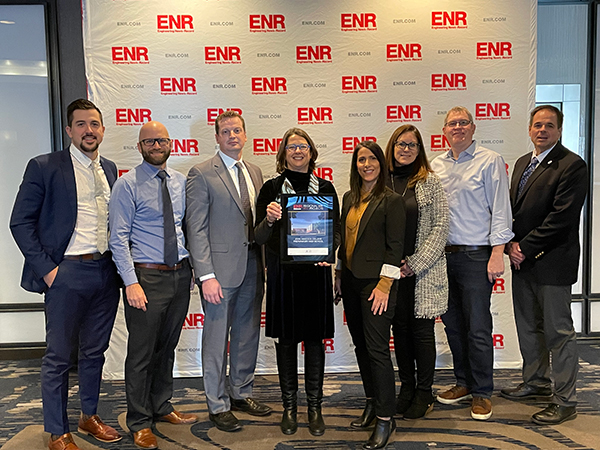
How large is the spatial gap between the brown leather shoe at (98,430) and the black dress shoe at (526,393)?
2.64 meters

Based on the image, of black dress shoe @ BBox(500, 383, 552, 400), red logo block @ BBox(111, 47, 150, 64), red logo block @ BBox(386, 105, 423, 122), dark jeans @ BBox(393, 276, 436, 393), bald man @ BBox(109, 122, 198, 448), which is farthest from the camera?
red logo block @ BBox(386, 105, 423, 122)

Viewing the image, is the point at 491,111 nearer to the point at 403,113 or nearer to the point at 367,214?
the point at 403,113

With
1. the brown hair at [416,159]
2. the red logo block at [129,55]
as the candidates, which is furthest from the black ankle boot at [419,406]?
the red logo block at [129,55]

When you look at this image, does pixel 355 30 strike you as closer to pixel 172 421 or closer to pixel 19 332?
pixel 172 421

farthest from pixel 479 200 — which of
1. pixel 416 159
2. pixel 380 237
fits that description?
pixel 380 237

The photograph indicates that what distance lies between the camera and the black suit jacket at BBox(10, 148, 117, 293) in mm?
2676

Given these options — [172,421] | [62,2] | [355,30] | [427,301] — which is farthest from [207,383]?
[62,2]

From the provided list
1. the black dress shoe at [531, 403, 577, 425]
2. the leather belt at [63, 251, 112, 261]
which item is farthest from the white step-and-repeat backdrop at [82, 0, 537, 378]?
the black dress shoe at [531, 403, 577, 425]

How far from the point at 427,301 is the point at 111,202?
1.97m

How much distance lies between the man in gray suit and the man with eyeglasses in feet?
4.36

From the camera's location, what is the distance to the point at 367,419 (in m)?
2.97

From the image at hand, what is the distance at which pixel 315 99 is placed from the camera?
3887 mm

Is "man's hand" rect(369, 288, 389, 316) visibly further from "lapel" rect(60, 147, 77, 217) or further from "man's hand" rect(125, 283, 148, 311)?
"lapel" rect(60, 147, 77, 217)

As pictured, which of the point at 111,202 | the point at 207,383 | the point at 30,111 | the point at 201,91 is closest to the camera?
the point at 111,202
